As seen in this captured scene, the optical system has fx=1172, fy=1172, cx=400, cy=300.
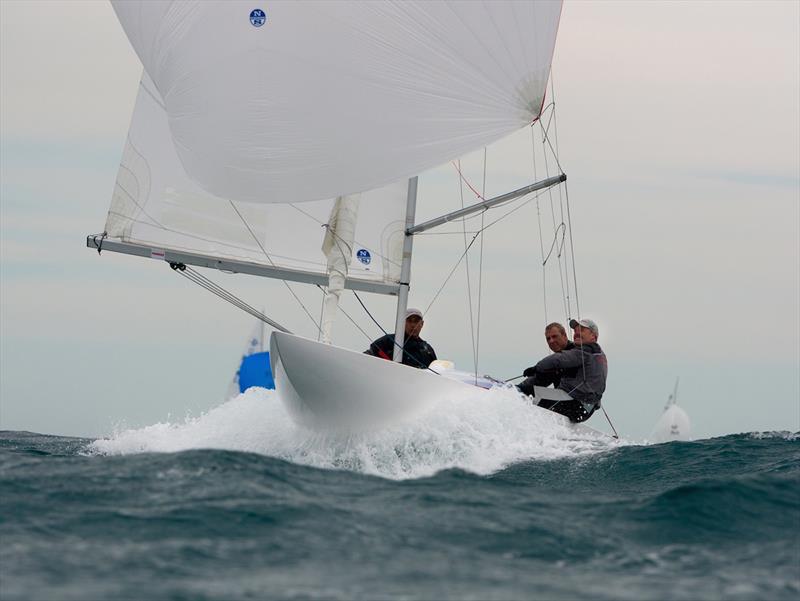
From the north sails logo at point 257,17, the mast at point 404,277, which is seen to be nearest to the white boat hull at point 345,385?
the mast at point 404,277

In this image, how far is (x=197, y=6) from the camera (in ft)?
35.5

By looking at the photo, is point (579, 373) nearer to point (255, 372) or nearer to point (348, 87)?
point (348, 87)

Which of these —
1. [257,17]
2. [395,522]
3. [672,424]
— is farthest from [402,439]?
[672,424]

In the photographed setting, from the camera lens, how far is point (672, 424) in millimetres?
40812

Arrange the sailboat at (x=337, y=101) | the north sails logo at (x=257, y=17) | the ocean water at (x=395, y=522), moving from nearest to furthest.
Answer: the ocean water at (x=395, y=522) → the sailboat at (x=337, y=101) → the north sails logo at (x=257, y=17)

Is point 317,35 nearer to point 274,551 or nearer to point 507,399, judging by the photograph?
point 507,399

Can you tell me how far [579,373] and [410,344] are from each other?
5.99 feet

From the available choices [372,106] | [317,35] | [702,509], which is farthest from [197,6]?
[702,509]

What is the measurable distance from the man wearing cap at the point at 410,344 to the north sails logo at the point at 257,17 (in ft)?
11.2

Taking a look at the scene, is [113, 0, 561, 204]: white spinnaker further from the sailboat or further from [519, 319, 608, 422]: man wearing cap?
[519, 319, 608, 422]: man wearing cap

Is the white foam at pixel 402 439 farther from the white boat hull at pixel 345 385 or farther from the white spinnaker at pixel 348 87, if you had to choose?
the white spinnaker at pixel 348 87

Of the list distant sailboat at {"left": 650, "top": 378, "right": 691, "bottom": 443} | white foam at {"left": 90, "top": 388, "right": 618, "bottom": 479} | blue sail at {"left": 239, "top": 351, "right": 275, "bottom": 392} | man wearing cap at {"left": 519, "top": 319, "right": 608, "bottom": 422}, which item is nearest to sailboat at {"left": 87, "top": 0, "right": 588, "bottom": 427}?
white foam at {"left": 90, "top": 388, "right": 618, "bottom": 479}

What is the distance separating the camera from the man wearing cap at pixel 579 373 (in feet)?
40.4

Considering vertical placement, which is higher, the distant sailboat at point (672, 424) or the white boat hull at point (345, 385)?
the distant sailboat at point (672, 424)
